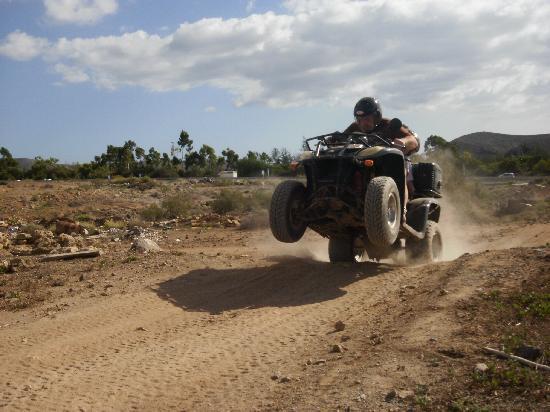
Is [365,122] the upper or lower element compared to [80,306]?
upper

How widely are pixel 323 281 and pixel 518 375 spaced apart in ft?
14.4

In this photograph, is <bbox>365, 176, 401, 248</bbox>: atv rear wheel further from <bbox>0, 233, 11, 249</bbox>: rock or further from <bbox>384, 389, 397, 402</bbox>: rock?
<bbox>0, 233, 11, 249</bbox>: rock

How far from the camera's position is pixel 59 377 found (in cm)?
557

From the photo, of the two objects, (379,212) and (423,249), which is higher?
(379,212)

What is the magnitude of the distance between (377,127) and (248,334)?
17.3 ft

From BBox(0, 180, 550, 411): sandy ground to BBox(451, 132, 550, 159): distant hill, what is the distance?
80.4 m

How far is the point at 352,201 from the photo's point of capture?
29.7ft

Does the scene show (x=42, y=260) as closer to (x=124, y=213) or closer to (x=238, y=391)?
(x=238, y=391)

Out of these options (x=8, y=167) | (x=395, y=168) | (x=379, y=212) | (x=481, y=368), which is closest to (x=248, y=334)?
(x=481, y=368)

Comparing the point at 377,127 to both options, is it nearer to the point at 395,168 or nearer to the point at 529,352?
the point at 395,168

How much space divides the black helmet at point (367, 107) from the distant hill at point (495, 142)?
257ft

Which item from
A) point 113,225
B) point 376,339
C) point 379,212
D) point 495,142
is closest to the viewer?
point 376,339

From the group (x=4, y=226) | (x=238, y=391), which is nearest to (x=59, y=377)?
(x=238, y=391)

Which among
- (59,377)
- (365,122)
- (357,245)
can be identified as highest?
(365,122)
